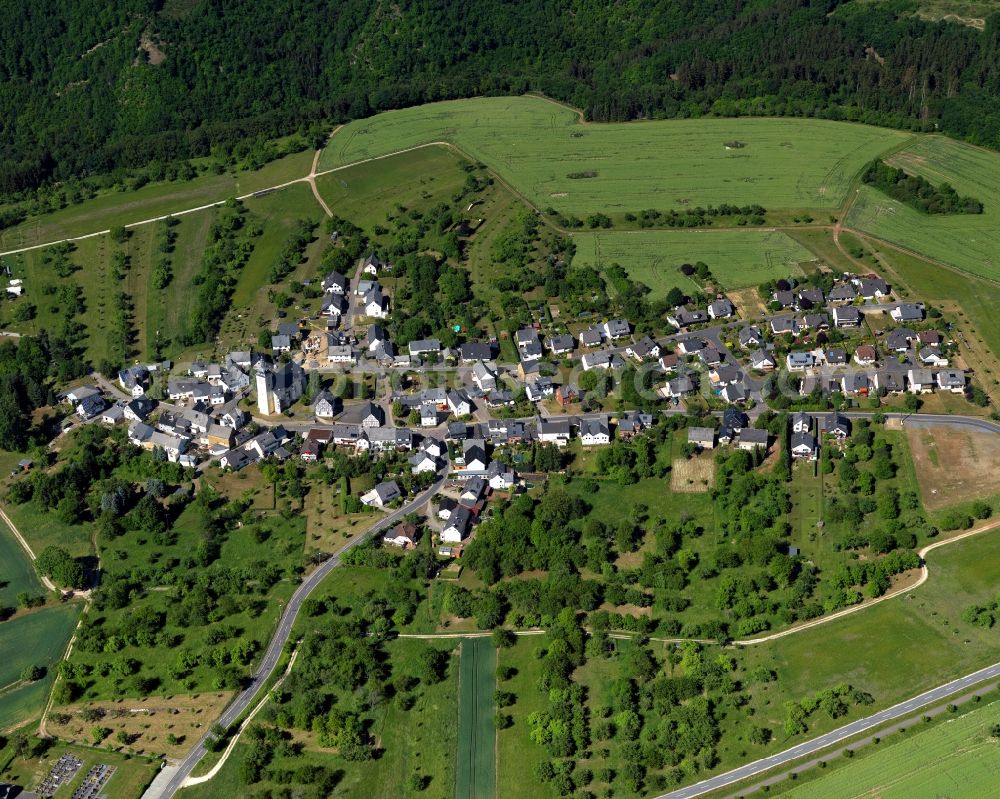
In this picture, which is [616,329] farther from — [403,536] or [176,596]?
[176,596]

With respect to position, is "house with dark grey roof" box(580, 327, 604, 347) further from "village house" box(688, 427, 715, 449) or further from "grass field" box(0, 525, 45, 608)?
"grass field" box(0, 525, 45, 608)

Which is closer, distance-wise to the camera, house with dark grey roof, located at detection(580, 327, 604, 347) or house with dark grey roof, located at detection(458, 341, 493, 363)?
house with dark grey roof, located at detection(458, 341, 493, 363)

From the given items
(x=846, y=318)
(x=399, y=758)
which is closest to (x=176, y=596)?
(x=399, y=758)

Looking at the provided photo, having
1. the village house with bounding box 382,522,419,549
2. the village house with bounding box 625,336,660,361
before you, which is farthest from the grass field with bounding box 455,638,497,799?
the village house with bounding box 625,336,660,361

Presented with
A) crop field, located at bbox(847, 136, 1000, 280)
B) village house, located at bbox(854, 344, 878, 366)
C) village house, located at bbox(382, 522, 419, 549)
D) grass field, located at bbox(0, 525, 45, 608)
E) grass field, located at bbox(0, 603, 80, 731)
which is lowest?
grass field, located at bbox(0, 525, 45, 608)

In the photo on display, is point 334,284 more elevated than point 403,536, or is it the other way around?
point 334,284

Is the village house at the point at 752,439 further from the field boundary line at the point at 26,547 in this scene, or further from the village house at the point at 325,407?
the field boundary line at the point at 26,547
